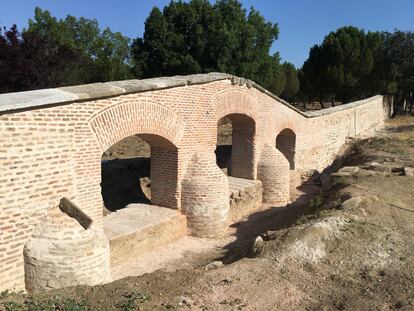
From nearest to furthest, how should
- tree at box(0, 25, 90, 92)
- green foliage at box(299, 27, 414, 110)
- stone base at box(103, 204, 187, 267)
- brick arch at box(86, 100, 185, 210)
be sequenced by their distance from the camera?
brick arch at box(86, 100, 185, 210), stone base at box(103, 204, 187, 267), tree at box(0, 25, 90, 92), green foliage at box(299, 27, 414, 110)

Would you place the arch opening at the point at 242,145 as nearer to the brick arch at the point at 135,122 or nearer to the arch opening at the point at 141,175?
the arch opening at the point at 141,175

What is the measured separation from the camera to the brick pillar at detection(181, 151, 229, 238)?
9.18 metres

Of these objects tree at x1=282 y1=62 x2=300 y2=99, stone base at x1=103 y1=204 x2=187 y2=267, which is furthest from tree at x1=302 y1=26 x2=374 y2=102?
stone base at x1=103 y1=204 x2=187 y2=267

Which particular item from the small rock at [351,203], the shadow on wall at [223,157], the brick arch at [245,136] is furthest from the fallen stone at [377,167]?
the shadow on wall at [223,157]

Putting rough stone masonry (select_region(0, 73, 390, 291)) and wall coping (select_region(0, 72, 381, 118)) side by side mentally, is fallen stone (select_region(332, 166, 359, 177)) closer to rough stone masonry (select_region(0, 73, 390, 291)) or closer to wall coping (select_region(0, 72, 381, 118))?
rough stone masonry (select_region(0, 73, 390, 291))

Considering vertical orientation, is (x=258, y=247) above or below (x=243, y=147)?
below

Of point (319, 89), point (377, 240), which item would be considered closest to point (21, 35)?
point (377, 240)

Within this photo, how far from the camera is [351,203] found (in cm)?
738

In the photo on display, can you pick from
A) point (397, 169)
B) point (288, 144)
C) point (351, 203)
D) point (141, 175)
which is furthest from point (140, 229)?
point (288, 144)

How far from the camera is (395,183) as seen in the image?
9250mm

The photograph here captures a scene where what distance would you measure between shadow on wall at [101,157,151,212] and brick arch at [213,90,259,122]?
3.39 metres

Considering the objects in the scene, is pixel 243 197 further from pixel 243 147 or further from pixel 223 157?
pixel 223 157

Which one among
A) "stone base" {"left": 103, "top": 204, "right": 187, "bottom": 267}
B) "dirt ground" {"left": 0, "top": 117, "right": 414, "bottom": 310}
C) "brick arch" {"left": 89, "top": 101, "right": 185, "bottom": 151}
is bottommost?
"stone base" {"left": 103, "top": 204, "right": 187, "bottom": 267}

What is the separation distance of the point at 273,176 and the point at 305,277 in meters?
7.35
